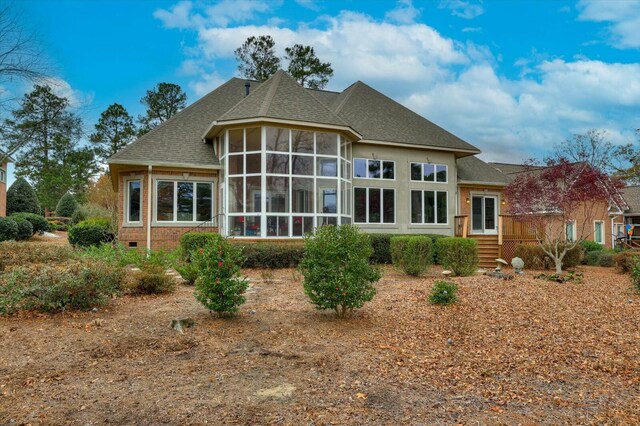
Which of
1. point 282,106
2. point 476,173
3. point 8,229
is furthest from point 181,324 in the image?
point 8,229

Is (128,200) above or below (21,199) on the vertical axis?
A: below

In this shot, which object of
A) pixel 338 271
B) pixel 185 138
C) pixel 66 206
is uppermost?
pixel 185 138

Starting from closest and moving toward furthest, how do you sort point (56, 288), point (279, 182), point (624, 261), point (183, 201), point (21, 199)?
point (56, 288), point (624, 261), point (279, 182), point (183, 201), point (21, 199)

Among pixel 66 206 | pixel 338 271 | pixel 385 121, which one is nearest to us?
pixel 338 271

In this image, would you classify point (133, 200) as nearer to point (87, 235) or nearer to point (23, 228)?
point (87, 235)

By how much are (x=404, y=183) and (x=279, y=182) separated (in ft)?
19.9

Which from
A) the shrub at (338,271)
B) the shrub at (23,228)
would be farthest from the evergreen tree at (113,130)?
the shrub at (338,271)

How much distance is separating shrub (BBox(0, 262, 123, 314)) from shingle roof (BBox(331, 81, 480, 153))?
482 inches

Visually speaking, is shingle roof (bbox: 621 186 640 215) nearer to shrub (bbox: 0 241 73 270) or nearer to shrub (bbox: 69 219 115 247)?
shrub (bbox: 69 219 115 247)

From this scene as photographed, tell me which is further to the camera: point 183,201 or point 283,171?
point 183,201

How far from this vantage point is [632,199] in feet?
107

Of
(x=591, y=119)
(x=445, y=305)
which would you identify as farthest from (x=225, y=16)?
(x=591, y=119)

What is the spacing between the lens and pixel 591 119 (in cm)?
2409

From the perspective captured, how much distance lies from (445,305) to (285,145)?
8956 mm
